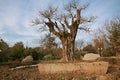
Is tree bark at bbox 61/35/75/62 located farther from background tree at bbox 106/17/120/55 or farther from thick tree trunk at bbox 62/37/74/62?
background tree at bbox 106/17/120/55

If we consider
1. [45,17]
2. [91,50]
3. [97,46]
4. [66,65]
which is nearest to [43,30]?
[45,17]

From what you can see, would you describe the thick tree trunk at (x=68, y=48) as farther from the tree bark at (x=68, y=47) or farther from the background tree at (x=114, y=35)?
the background tree at (x=114, y=35)

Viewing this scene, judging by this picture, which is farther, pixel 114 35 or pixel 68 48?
pixel 114 35

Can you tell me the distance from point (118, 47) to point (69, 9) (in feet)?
63.7

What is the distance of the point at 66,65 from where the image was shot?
46.8ft

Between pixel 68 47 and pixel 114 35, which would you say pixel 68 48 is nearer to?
pixel 68 47

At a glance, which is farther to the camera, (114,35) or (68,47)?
(114,35)

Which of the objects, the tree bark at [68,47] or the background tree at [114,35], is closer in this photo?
the tree bark at [68,47]

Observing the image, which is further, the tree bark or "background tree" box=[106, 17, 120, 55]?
"background tree" box=[106, 17, 120, 55]

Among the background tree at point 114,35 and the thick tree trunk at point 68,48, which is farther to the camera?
the background tree at point 114,35

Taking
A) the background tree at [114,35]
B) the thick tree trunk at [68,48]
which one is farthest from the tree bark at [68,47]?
the background tree at [114,35]

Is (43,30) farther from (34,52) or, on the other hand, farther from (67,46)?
(34,52)

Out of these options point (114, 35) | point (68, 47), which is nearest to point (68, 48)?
point (68, 47)

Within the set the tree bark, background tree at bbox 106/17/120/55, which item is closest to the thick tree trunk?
the tree bark
